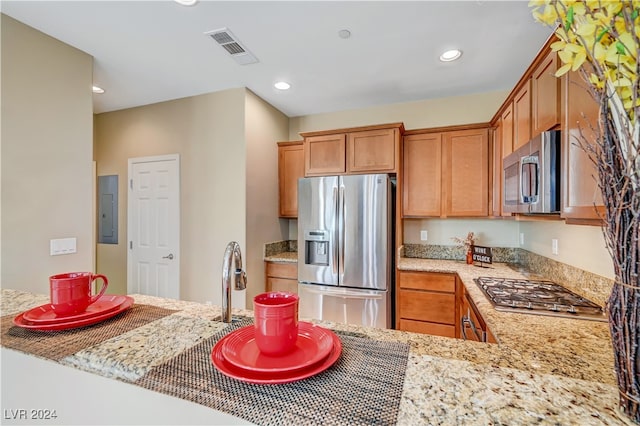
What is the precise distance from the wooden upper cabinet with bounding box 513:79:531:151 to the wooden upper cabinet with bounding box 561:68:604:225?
1.86 feet

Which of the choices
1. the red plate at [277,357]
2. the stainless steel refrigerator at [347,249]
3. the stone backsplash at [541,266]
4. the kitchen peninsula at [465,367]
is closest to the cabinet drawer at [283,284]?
the stainless steel refrigerator at [347,249]

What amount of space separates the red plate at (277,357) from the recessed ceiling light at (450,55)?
2.49 meters

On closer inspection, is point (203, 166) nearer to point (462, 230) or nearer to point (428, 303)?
point (428, 303)

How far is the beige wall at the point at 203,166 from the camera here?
10.2 feet

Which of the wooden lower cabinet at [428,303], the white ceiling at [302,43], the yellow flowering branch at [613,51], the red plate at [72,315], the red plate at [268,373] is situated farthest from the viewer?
the wooden lower cabinet at [428,303]

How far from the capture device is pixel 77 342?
80cm

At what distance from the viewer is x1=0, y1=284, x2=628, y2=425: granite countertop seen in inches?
20.5

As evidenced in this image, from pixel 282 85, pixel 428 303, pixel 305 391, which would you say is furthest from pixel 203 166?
pixel 305 391

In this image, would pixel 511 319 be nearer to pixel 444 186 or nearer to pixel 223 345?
pixel 223 345

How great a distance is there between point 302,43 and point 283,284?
7.81 feet

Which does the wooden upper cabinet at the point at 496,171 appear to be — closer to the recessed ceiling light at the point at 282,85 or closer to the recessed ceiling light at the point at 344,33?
the recessed ceiling light at the point at 344,33

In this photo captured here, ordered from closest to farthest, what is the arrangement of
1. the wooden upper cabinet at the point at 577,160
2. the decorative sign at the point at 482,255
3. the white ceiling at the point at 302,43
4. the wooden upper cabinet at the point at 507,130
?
the wooden upper cabinet at the point at 577,160
the white ceiling at the point at 302,43
the wooden upper cabinet at the point at 507,130
the decorative sign at the point at 482,255

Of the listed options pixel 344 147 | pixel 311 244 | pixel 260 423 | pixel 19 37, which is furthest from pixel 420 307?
pixel 19 37

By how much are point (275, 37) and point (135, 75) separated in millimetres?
1547
